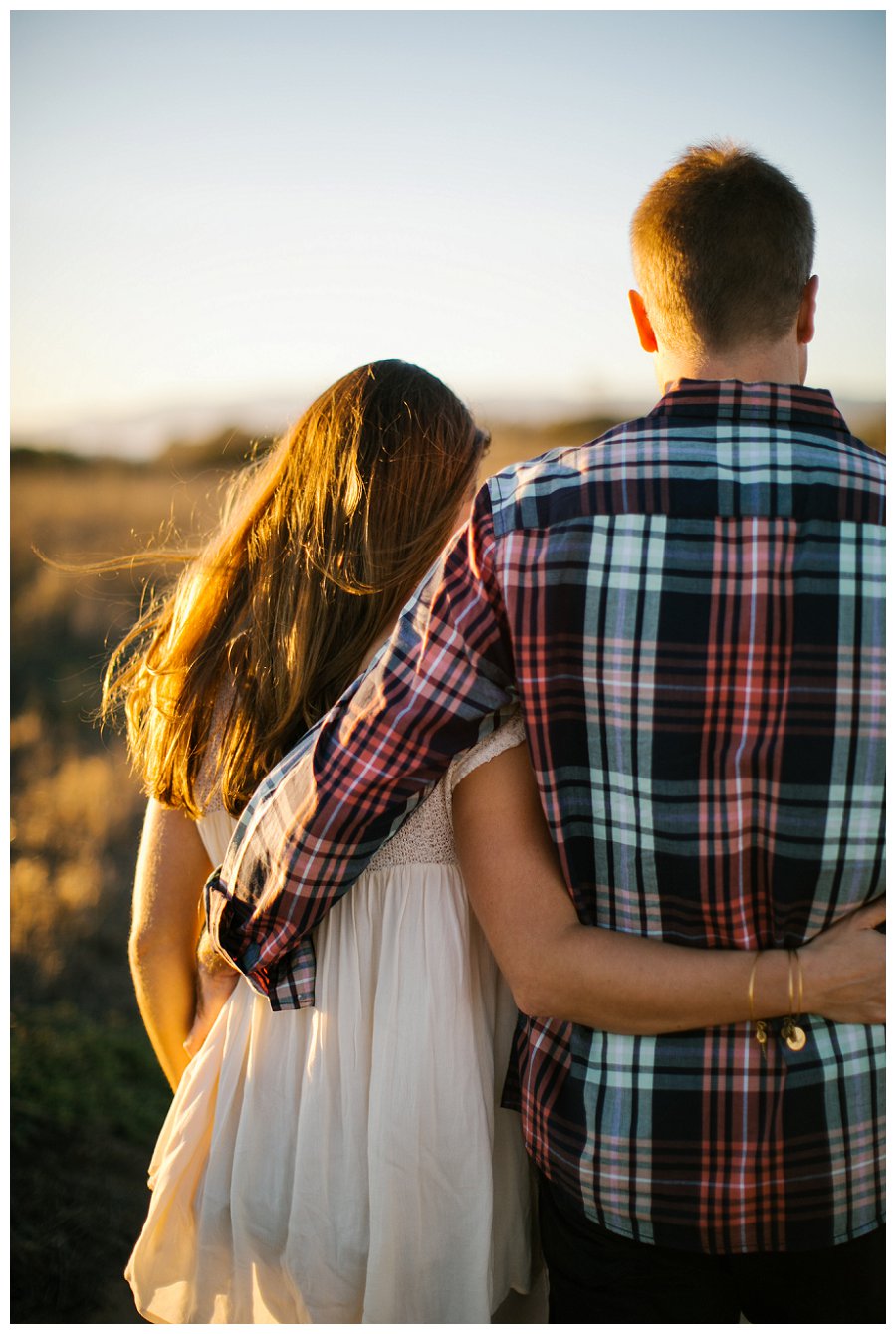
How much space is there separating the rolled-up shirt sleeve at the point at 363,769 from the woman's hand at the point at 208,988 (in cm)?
16

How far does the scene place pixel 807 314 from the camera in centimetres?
158

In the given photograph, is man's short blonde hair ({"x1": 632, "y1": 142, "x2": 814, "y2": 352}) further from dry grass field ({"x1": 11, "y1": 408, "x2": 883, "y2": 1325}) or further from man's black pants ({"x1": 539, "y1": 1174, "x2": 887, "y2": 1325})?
man's black pants ({"x1": 539, "y1": 1174, "x2": 887, "y2": 1325})

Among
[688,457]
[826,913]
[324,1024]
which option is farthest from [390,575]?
[826,913]

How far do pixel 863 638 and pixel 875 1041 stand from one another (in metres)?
0.59

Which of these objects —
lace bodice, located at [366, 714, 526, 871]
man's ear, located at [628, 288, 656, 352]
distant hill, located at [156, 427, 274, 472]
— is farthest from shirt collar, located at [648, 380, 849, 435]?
distant hill, located at [156, 427, 274, 472]

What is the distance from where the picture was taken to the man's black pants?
1528 millimetres

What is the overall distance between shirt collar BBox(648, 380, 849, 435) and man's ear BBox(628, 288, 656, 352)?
0.71 ft

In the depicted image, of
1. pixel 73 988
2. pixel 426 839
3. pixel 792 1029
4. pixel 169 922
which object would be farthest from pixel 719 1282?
pixel 73 988

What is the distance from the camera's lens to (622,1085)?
4.88 ft

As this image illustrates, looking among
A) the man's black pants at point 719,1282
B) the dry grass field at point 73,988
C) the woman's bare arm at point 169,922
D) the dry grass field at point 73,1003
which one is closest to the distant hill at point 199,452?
the dry grass field at point 73,988

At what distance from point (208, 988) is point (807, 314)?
1580 millimetres

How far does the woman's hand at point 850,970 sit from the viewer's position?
1434 millimetres

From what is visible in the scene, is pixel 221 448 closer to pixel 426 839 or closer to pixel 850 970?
pixel 426 839

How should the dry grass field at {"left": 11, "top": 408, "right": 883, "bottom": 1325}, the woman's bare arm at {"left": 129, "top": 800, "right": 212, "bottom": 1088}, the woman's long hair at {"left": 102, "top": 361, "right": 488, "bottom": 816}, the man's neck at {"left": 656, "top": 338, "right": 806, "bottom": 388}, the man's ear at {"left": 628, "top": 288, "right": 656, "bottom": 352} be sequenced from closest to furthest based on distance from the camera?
the man's neck at {"left": 656, "top": 338, "right": 806, "bottom": 388} < the man's ear at {"left": 628, "top": 288, "right": 656, "bottom": 352} < the woman's long hair at {"left": 102, "top": 361, "right": 488, "bottom": 816} < the woman's bare arm at {"left": 129, "top": 800, "right": 212, "bottom": 1088} < the dry grass field at {"left": 11, "top": 408, "right": 883, "bottom": 1325}
